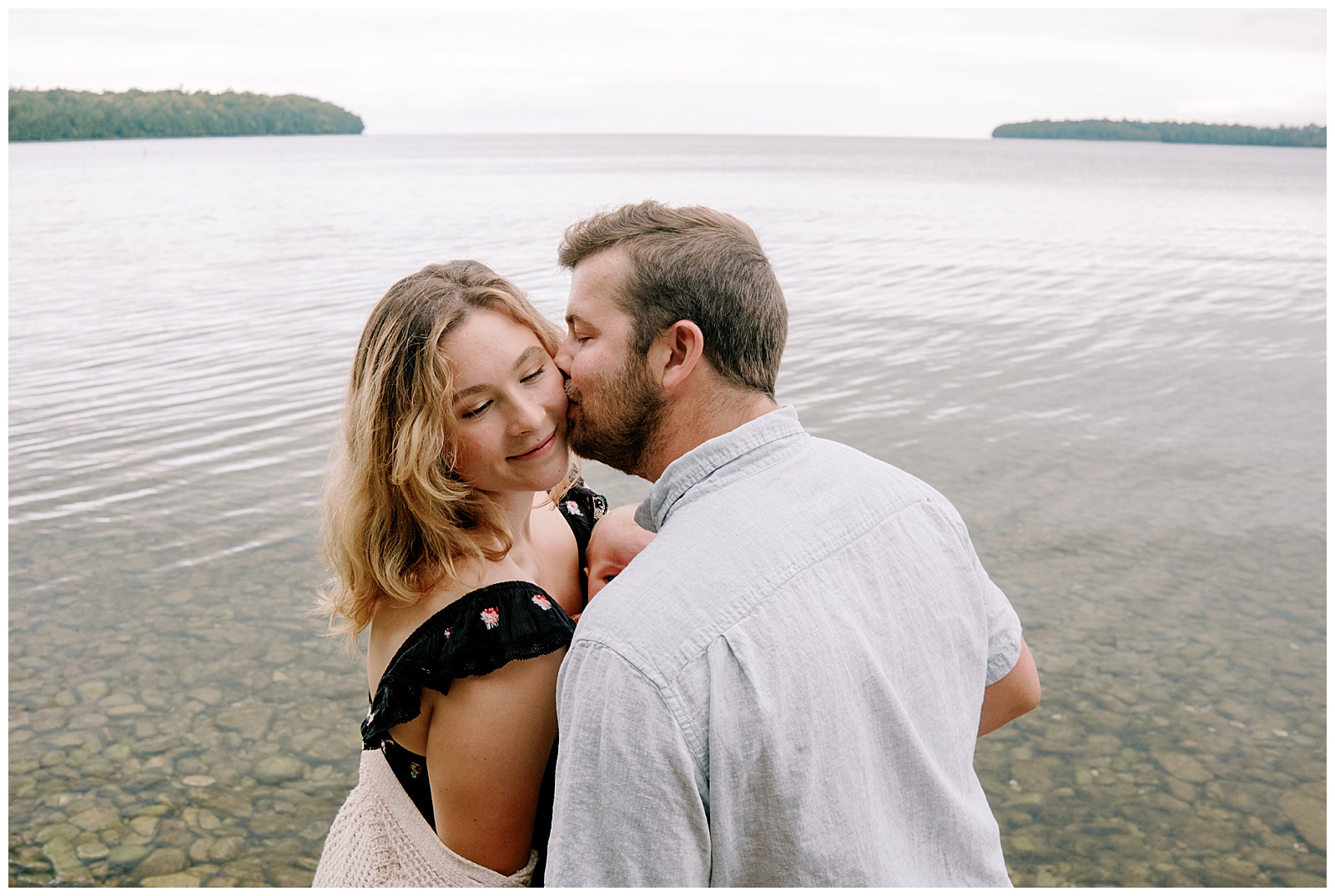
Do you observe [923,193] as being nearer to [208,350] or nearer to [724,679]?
[208,350]

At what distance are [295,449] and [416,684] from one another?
357 inches

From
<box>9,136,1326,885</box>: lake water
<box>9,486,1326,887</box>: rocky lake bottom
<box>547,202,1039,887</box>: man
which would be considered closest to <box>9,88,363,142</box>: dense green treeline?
<box>9,136,1326,885</box>: lake water

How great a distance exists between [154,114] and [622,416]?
146 metres

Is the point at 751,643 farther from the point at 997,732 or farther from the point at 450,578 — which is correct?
the point at 997,732

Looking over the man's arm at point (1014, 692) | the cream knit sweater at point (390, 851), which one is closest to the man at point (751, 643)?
the man's arm at point (1014, 692)

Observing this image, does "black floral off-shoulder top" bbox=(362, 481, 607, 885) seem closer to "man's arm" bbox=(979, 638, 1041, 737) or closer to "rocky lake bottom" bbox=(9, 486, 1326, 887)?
"man's arm" bbox=(979, 638, 1041, 737)

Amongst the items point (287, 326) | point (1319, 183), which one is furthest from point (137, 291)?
point (1319, 183)

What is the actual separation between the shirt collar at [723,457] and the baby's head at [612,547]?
965mm

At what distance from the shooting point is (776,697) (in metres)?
1.85

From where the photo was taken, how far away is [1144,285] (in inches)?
870

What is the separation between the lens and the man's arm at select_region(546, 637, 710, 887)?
1.80 m

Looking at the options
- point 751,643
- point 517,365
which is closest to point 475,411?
point 517,365

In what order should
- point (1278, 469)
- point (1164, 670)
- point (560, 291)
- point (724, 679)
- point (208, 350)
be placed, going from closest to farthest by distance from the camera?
1. point (724, 679)
2. point (1164, 670)
3. point (1278, 469)
4. point (208, 350)
5. point (560, 291)

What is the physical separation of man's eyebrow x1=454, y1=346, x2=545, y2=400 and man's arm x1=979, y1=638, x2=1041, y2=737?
4.81 feet
